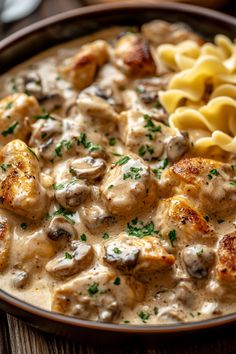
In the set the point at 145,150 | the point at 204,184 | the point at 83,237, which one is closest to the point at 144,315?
the point at 83,237

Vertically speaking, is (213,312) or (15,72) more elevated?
(15,72)

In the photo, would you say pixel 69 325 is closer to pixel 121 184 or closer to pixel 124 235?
pixel 124 235

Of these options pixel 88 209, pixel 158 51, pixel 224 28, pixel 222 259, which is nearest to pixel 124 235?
pixel 88 209

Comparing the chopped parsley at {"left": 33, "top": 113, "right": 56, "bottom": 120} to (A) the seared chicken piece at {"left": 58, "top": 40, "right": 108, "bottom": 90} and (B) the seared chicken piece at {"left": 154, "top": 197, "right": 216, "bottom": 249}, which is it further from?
(B) the seared chicken piece at {"left": 154, "top": 197, "right": 216, "bottom": 249}

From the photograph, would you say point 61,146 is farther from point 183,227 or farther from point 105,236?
point 183,227

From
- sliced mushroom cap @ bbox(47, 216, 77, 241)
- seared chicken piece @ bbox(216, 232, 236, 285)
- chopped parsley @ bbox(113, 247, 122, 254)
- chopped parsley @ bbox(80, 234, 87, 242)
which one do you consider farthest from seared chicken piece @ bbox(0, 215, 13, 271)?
seared chicken piece @ bbox(216, 232, 236, 285)

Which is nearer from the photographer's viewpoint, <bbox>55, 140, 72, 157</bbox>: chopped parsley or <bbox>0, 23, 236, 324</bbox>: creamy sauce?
<bbox>0, 23, 236, 324</bbox>: creamy sauce

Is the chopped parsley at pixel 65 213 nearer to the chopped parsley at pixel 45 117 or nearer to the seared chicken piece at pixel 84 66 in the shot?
the chopped parsley at pixel 45 117
